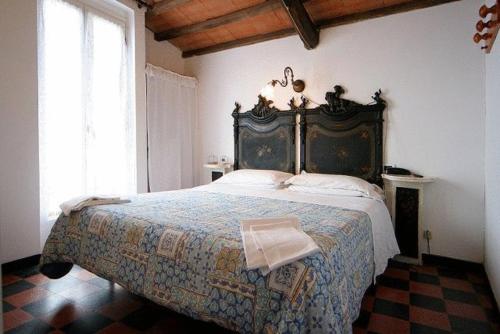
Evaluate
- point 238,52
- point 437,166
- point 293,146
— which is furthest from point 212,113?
point 437,166

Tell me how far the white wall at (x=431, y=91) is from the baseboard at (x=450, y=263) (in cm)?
5

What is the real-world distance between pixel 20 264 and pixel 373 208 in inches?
121

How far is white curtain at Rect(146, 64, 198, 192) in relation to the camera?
3844 millimetres

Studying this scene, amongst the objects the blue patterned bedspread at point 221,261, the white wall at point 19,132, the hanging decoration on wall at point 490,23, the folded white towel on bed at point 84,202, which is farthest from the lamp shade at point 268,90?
the white wall at point 19,132

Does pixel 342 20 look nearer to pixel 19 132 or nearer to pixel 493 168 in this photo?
pixel 493 168

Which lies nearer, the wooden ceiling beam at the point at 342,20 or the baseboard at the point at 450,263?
the baseboard at the point at 450,263

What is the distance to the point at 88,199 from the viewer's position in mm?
2189

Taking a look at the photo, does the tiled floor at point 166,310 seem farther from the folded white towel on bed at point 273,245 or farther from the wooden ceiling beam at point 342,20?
the wooden ceiling beam at point 342,20

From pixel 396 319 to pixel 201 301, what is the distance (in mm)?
1307

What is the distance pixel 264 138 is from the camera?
378 centimetres

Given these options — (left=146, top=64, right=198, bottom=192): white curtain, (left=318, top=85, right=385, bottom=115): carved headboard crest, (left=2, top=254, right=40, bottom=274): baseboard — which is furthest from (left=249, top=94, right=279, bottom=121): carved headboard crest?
(left=2, top=254, right=40, bottom=274): baseboard

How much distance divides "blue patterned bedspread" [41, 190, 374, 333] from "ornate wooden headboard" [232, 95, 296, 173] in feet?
4.33

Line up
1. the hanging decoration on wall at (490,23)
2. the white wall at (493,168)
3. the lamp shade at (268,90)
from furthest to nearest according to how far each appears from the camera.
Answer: the lamp shade at (268,90), the white wall at (493,168), the hanging decoration on wall at (490,23)

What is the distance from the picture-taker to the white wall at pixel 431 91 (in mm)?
2613
